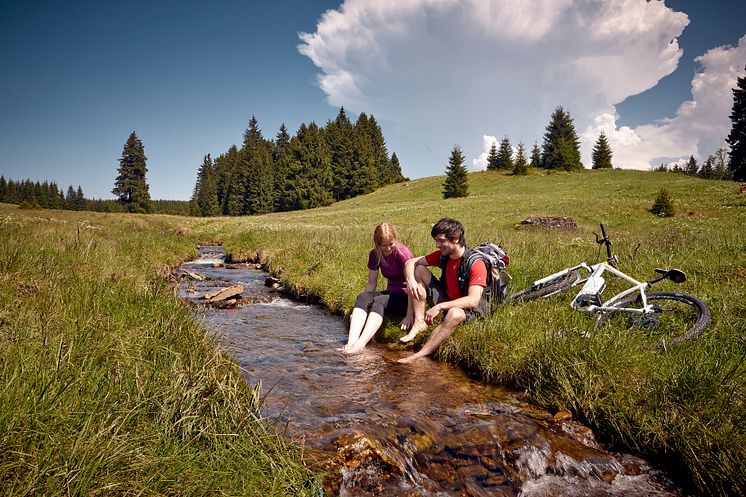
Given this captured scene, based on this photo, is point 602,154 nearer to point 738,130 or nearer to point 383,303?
point 738,130

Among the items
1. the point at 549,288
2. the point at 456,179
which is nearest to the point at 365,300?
the point at 549,288

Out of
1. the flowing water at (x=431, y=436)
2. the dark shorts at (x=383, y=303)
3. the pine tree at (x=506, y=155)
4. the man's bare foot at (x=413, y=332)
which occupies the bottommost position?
the flowing water at (x=431, y=436)

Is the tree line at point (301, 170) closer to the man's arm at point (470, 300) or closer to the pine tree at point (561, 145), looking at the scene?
the pine tree at point (561, 145)

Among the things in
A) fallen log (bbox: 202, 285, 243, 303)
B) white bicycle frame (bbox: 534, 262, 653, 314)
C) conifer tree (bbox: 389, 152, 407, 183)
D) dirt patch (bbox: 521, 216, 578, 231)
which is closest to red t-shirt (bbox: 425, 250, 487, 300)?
white bicycle frame (bbox: 534, 262, 653, 314)

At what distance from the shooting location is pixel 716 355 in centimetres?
412

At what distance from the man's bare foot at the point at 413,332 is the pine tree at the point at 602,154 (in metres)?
78.2

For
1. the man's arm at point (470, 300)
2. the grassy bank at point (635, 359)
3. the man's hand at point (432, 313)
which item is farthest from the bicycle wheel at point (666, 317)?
the man's hand at point (432, 313)

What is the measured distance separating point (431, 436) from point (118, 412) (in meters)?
2.49

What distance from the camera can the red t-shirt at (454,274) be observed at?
5.50 meters

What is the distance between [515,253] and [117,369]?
942 cm

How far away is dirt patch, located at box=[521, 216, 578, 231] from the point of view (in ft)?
71.2

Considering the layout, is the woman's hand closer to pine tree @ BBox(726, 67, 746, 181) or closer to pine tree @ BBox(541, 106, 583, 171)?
pine tree @ BBox(726, 67, 746, 181)

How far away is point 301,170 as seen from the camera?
2621 inches

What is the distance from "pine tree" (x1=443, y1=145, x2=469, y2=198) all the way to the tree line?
24.5 m
